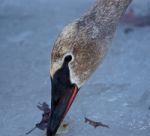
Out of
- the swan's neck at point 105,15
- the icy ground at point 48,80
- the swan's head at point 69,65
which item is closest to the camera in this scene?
the swan's head at point 69,65

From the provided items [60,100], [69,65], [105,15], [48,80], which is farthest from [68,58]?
[48,80]

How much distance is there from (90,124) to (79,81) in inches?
17.5

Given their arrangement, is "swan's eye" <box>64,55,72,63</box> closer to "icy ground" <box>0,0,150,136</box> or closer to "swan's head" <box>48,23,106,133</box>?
"swan's head" <box>48,23,106,133</box>

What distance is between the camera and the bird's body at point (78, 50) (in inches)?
120

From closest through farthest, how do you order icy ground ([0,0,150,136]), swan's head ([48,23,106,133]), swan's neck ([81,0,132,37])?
swan's head ([48,23,106,133]) → swan's neck ([81,0,132,37]) → icy ground ([0,0,150,136])

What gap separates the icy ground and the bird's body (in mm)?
417

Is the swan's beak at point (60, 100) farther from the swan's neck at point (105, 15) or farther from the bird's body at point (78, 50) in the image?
the swan's neck at point (105, 15)

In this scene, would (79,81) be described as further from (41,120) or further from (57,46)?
(41,120)

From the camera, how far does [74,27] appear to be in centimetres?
318

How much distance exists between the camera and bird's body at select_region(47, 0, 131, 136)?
3.05 m

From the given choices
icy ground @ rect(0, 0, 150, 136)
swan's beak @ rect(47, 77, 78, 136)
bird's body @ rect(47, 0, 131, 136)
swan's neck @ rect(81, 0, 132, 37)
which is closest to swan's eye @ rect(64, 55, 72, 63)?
bird's body @ rect(47, 0, 131, 136)

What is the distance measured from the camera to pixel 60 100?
313 cm

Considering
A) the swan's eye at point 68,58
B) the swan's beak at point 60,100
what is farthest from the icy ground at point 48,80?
the swan's eye at point 68,58

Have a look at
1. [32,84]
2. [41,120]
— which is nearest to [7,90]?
[32,84]
